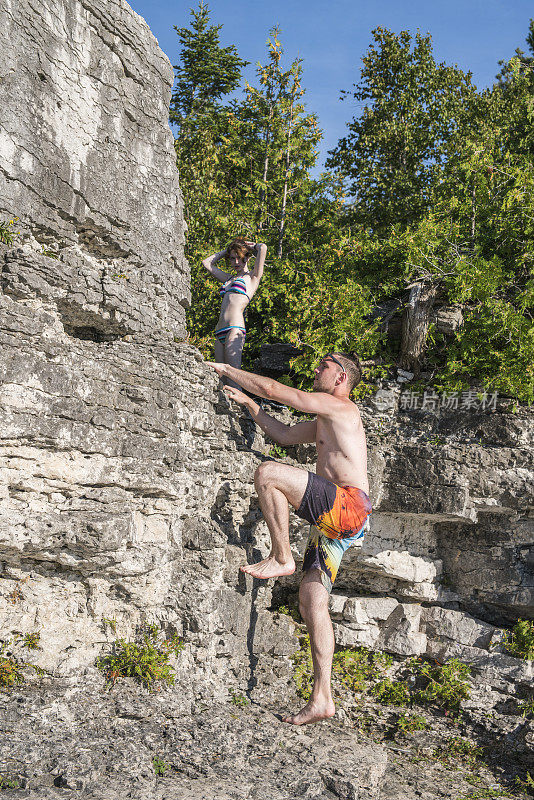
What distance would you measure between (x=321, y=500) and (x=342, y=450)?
54cm

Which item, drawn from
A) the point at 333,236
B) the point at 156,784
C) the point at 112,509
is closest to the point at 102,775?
the point at 156,784

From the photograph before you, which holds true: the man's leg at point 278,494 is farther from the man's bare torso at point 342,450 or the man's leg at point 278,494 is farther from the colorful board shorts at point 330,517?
the man's bare torso at point 342,450

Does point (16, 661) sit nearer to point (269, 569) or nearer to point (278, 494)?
point (269, 569)

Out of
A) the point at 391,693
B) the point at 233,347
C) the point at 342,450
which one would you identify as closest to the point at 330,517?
the point at 342,450

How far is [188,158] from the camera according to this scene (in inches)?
486

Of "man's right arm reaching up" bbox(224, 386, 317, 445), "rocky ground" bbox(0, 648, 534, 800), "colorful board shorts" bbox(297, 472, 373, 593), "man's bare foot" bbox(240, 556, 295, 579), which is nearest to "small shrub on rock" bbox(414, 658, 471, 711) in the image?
"rocky ground" bbox(0, 648, 534, 800)

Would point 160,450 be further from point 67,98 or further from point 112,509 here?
point 67,98

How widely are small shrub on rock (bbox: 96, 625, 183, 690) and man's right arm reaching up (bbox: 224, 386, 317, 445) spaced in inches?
84.8

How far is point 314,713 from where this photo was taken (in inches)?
200

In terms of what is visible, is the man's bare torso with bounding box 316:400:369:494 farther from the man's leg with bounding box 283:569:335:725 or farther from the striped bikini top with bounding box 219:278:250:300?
the striped bikini top with bounding box 219:278:250:300

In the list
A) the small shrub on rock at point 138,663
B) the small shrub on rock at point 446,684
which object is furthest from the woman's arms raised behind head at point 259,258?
the small shrub on rock at point 446,684

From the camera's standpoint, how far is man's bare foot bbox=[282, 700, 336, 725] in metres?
5.09

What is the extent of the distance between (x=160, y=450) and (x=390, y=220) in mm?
9067

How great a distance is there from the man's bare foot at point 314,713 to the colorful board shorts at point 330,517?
0.90 m
